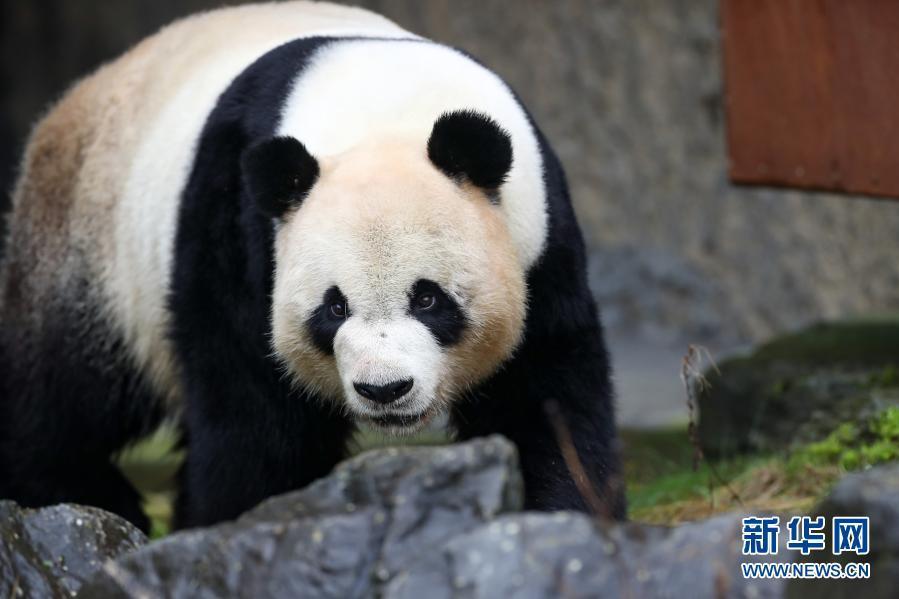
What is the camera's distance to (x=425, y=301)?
423 cm

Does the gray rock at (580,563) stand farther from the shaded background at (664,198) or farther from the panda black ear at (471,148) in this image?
the shaded background at (664,198)

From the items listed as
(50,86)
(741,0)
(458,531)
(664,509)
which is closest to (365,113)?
(458,531)

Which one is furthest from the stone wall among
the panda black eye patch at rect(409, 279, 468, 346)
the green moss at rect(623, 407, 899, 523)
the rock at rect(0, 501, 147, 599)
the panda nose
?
the rock at rect(0, 501, 147, 599)

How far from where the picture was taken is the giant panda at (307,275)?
13.9ft

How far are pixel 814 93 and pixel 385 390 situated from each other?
134 inches

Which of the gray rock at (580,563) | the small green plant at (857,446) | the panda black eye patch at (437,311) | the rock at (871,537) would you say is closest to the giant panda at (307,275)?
the panda black eye patch at (437,311)

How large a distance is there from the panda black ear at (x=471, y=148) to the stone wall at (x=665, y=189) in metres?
6.07

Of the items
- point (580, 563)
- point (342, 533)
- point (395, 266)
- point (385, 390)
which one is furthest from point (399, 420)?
point (580, 563)

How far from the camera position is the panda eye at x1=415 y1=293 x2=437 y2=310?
13.8 ft

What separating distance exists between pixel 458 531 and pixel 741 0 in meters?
4.32

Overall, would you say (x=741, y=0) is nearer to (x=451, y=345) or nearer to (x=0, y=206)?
(x=451, y=345)

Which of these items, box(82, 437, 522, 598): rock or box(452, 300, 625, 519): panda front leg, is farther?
box(452, 300, 625, 519): panda front leg

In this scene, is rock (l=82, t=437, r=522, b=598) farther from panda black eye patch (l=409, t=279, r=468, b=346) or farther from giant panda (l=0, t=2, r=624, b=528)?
panda black eye patch (l=409, t=279, r=468, b=346)

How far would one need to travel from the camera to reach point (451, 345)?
14.3 ft
